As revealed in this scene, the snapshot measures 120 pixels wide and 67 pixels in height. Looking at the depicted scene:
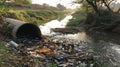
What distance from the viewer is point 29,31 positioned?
80.8 ft

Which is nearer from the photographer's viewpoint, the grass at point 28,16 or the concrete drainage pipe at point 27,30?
the concrete drainage pipe at point 27,30

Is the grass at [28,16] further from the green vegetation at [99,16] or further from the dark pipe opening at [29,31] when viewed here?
the dark pipe opening at [29,31]

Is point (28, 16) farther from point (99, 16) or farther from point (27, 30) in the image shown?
point (27, 30)

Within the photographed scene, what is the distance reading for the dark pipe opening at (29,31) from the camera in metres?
23.8

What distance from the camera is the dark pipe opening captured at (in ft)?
78.1

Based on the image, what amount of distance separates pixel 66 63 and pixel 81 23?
1021 inches

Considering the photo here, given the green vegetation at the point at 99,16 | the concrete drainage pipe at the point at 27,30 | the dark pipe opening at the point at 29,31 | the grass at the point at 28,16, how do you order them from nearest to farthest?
the concrete drainage pipe at the point at 27,30 < the dark pipe opening at the point at 29,31 < the grass at the point at 28,16 < the green vegetation at the point at 99,16

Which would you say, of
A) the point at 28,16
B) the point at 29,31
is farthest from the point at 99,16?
the point at 29,31

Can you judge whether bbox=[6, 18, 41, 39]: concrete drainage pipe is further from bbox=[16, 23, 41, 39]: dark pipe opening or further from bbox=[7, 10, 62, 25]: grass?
bbox=[7, 10, 62, 25]: grass

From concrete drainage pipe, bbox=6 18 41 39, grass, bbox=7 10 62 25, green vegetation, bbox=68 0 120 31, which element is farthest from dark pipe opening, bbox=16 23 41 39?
green vegetation, bbox=68 0 120 31

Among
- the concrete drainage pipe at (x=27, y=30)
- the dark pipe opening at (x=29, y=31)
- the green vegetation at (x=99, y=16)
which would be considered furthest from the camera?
the green vegetation at (x=99, y=16)

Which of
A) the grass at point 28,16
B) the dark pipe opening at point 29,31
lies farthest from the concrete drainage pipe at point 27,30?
the grass at point 28,16

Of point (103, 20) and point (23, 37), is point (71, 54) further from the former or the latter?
point (103, 20)

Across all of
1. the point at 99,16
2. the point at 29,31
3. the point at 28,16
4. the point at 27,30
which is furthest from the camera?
the point at 28,16
